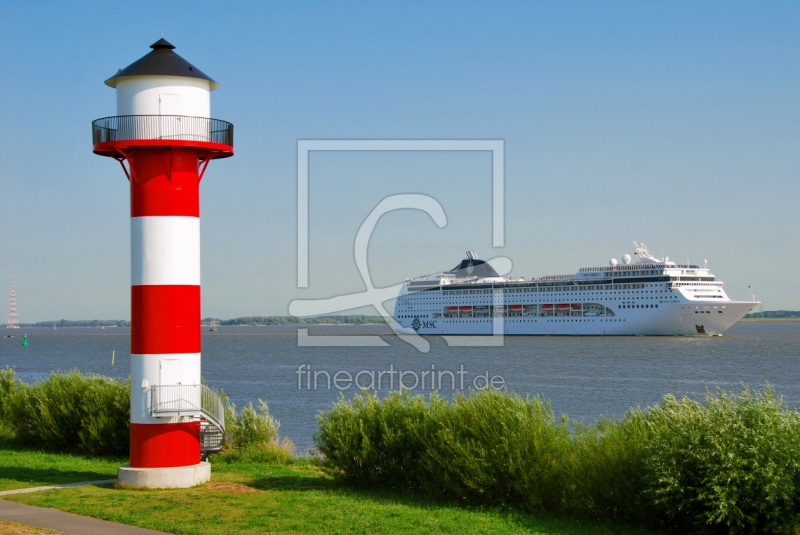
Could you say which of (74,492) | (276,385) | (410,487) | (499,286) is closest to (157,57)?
(74,492)

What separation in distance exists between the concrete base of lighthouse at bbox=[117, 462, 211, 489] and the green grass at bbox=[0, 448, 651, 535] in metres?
0.14

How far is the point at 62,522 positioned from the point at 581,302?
227 ft

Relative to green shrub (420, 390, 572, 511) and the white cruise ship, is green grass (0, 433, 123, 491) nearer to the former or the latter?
green shrub (420, 390, 572, 511)

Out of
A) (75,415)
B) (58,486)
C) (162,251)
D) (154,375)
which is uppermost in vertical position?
(162,251)

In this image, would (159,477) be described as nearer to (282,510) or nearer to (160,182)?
(282,510)

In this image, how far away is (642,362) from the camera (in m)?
45.0

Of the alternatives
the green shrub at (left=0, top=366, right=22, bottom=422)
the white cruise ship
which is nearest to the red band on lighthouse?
the green shrub at (left=0, top=366, right=22, bottom=422)

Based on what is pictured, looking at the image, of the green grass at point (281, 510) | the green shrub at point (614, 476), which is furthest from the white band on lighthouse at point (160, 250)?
the green shrub at point (614, 476)

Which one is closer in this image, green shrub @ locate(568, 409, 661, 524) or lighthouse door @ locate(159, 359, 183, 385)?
green shrub @ locate(568, 409, 661, 524)

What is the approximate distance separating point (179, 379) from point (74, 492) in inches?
77.6

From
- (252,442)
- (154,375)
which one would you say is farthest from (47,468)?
(154,375)

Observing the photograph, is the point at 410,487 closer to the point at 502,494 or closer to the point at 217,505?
the point at 502,494

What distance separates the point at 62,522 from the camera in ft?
28.3

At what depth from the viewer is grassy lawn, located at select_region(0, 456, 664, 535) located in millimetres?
8570
